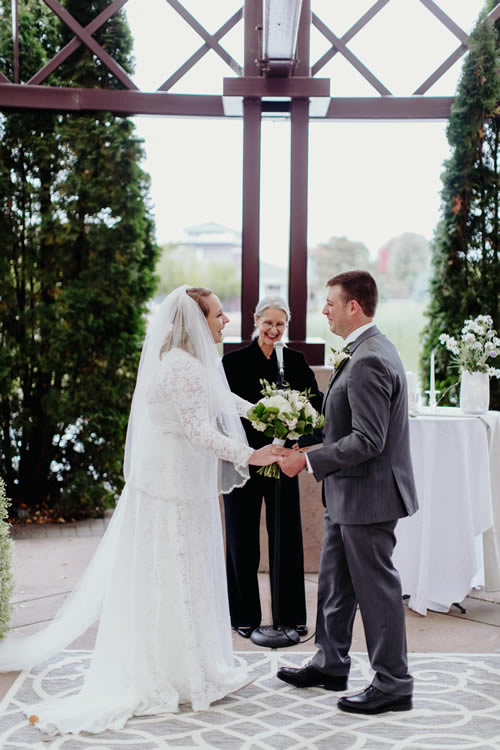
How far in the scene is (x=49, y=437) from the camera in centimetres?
696

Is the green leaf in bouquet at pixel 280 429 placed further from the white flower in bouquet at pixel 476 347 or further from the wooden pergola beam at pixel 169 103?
the wooden pergola beam at pixel 169 103

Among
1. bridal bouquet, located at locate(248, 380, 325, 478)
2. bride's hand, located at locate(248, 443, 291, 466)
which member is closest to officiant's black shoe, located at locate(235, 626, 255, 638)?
bridal bouquet, located at locate(248, 380, 325, 478)

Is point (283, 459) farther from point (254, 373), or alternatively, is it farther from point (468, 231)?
point (468, 231)

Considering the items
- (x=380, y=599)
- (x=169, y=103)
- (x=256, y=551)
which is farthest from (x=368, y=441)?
(x=169, y=103)

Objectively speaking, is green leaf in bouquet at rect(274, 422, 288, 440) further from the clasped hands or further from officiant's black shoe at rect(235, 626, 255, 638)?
officiant's black shoe at rect(235, 626, 255, 638)

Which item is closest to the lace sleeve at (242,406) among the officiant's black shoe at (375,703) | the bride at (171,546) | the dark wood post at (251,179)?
the bride at (171,546)

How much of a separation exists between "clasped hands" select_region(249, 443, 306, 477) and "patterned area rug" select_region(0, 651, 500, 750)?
975mm

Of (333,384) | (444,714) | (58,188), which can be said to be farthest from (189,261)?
(444,714)

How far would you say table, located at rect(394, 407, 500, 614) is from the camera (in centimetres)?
459

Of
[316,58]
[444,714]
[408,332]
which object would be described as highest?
[316,58]

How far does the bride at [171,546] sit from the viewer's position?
3307 millimetres

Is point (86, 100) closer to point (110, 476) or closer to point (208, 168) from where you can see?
point (208, 168)

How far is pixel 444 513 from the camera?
15.1ft

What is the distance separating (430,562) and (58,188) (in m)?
4.36
